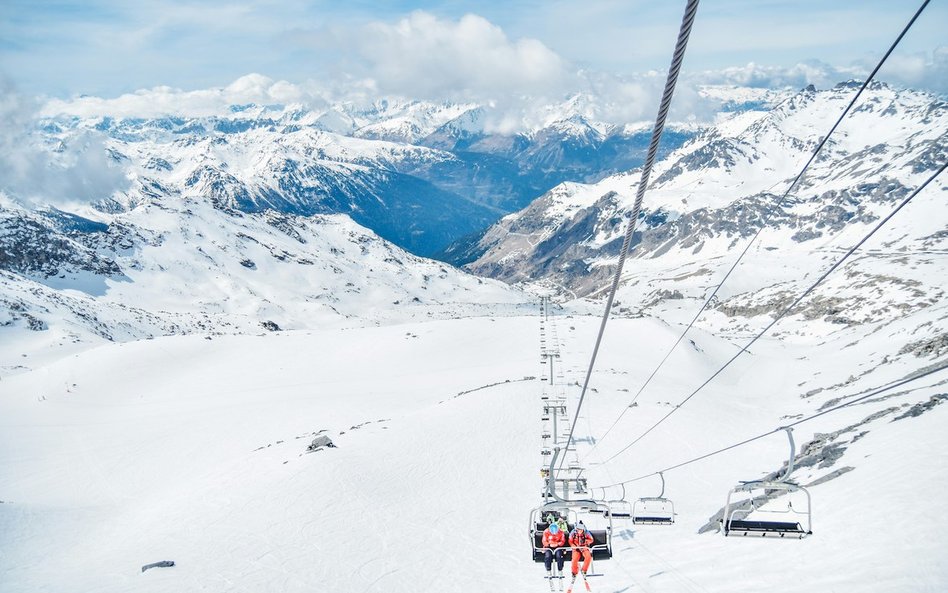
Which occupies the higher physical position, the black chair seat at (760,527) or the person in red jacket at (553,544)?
the black chair seat at (760,527)

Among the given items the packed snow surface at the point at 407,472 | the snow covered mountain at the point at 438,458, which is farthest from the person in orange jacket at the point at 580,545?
the snow covered mountain at the point at 438,458

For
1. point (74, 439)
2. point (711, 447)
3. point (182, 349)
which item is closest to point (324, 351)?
point (182, 349)

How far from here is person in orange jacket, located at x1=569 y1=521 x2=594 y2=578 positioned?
20.2 meters

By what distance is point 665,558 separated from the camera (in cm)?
2612

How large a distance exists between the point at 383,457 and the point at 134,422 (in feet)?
126

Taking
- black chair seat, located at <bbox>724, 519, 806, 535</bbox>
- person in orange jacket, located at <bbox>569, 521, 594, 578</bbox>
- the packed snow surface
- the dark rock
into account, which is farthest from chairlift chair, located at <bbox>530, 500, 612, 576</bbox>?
the dark rock

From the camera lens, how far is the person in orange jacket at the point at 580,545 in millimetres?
20219

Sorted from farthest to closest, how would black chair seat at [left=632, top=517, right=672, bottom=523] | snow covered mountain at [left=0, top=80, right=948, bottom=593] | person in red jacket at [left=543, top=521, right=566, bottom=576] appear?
snow covered mountain at [left=0, top=80, right=948, bottom=593] < black chair seat at [left=632, top=517, right=672, bottom=523] < person in red jacket at [left=543, top=521, right=566, bottom=576]

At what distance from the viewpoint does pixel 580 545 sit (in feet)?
66.7

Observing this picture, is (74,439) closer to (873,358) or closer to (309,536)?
(309,536)

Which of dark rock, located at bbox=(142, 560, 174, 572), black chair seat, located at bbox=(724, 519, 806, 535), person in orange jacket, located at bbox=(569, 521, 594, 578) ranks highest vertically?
black chair seat, located at bbox=(724, 519, 806, 535)

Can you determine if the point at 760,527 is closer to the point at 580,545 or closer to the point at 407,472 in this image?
the point at 580,545

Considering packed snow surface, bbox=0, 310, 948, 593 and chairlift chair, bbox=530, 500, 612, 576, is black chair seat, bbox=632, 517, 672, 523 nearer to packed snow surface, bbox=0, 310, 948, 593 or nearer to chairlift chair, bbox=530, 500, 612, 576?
packed snow surface, bbox=0, 310, 948, 593

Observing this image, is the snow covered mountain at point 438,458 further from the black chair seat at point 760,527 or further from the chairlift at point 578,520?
the chairlift at point 578,520
